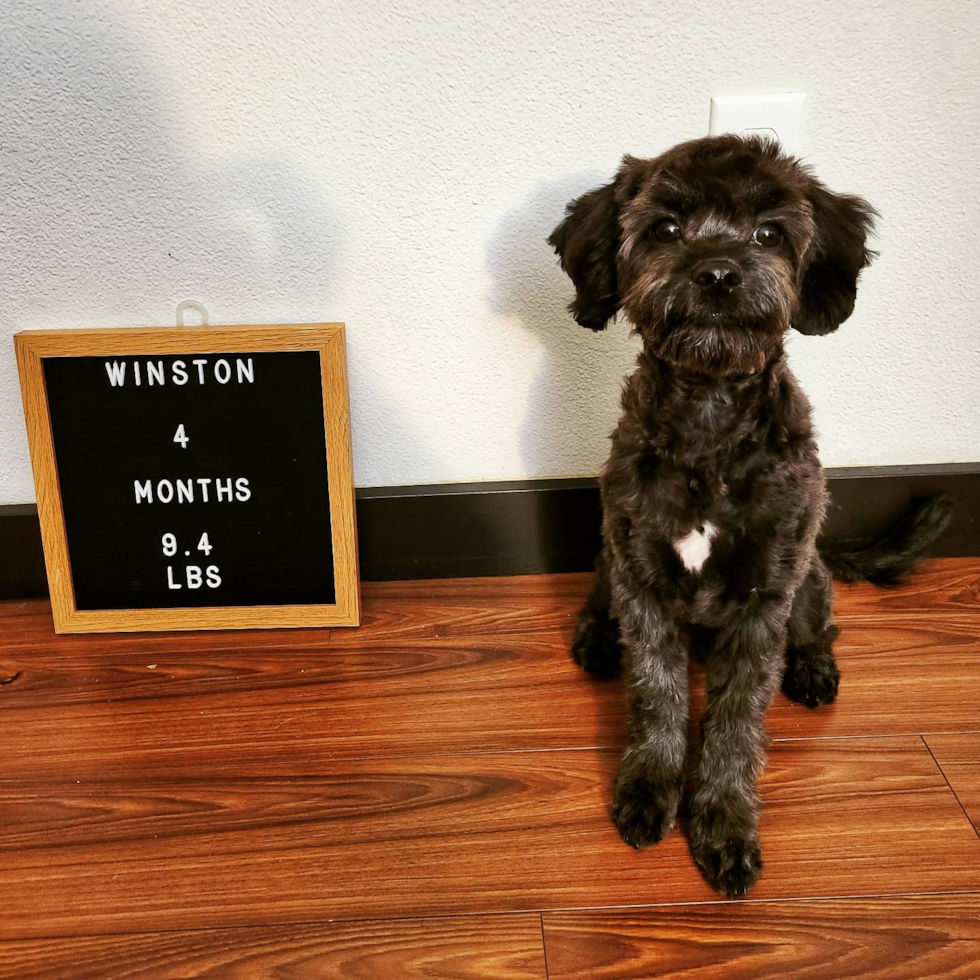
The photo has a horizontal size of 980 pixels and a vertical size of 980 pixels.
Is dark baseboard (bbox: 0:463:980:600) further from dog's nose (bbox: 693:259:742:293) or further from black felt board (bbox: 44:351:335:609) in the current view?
dog's nose (bbox: 693:259:742:293)

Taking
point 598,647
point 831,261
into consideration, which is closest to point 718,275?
point 831,261

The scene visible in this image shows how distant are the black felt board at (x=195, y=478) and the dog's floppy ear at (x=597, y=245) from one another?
1.46ft

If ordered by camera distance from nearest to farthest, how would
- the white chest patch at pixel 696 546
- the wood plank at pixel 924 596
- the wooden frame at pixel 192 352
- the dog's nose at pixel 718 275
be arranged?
the dog's nose at pixel 718 275 < the white chest patch at pixel 696 546 < the wooden frame at pixel 192 352 < the wood plank at pixel 924 596

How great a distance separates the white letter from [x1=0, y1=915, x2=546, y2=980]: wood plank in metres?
0.73

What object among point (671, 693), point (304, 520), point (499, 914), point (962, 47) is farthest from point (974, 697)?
point (304, 520)

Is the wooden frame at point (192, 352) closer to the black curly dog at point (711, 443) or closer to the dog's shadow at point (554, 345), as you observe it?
the dog's shadow at point (554, 345)

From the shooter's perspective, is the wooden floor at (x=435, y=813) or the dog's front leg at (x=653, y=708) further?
the dog's front leg at (x=653, y=708)

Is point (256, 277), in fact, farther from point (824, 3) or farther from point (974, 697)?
point (974, 697)

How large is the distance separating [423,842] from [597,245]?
71 centimetres

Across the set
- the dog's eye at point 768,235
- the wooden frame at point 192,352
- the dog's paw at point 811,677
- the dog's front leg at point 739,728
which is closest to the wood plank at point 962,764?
the dog's paw at point 811,677

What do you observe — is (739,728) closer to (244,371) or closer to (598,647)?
(598,647)

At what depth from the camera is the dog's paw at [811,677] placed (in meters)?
1.23

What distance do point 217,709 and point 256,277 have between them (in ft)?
2.02

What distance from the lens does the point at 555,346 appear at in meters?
1.39
